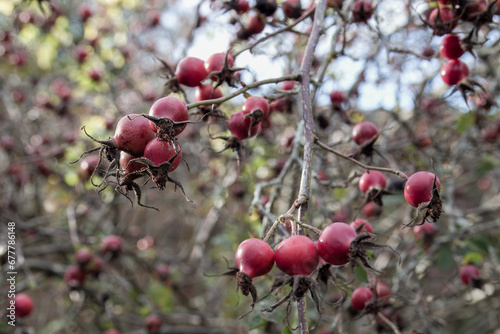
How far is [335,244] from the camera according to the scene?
95 cm

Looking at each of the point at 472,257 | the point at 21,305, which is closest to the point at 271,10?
the point at 472,257

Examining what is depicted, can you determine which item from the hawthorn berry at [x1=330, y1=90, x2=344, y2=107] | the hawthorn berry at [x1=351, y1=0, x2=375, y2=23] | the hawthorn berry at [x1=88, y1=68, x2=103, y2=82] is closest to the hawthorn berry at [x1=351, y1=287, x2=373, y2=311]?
the hawthorn berry at [x1=330, y1=90, x2=344, y2=107]

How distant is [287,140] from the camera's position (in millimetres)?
2592

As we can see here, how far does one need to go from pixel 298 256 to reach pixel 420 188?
0.42 metres

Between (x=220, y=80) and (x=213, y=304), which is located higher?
(x=220, y=80)

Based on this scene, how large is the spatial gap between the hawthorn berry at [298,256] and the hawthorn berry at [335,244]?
A: 0.10ft

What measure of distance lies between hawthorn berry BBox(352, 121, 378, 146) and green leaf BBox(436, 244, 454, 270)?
108cm

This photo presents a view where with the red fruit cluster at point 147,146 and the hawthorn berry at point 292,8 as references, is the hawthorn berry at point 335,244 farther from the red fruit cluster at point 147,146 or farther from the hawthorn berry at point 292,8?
the hawthorn berry at point 292,8

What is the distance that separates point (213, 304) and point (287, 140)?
2.25 metres

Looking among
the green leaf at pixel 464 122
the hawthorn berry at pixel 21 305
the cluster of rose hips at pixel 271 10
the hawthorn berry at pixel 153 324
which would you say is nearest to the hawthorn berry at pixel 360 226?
the cluster of rose hips at pixel 271 10

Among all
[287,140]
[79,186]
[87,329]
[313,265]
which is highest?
[313,265]

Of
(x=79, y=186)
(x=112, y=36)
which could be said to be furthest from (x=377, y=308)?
(x=112, y=36)

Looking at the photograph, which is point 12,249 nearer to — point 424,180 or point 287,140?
point 287,140

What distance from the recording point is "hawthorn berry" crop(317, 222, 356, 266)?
95 centimetres
